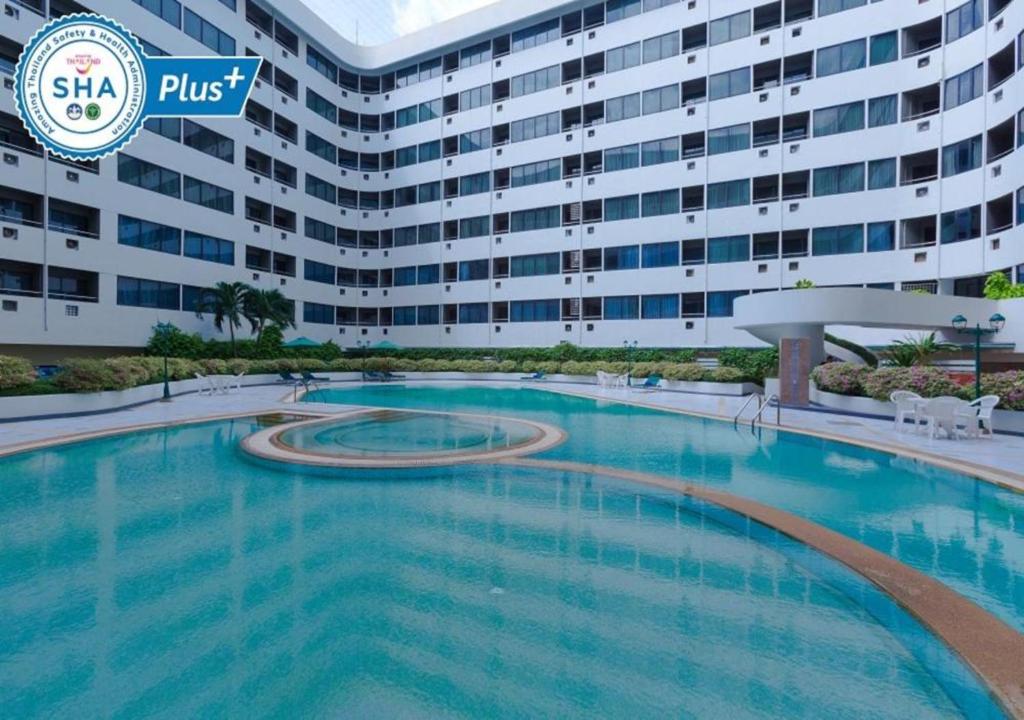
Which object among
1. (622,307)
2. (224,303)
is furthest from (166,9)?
(622,307)

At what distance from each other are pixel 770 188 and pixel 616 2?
585 inches

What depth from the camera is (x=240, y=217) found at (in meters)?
32.3

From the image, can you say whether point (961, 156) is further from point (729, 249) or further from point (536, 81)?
point (536, 81)

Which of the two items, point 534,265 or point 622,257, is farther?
point 534,265

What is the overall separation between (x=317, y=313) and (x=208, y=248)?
895 centimetres

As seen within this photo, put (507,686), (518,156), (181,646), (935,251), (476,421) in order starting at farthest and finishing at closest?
(518,156) → (935,251) → (476,421) → (181,646) → (507,686)

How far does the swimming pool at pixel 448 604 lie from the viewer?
137 inches

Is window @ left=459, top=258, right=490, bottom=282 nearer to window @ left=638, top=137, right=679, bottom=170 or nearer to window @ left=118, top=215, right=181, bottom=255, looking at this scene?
window @ left=638, top=137, right=679, bottom=170

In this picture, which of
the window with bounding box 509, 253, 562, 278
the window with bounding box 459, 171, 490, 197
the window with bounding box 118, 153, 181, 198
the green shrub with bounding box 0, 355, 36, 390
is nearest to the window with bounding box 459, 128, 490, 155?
the window with bounding box 459, 171, 490, 197

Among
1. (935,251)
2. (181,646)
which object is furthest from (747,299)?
(181,646)

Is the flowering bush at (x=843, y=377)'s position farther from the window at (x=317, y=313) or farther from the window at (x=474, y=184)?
the window at (x=317, y=313)

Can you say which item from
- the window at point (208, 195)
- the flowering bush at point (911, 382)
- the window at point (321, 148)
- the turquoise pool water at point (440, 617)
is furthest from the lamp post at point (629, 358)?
the window at point (321, 148)

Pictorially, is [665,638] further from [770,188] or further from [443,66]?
[443,66]

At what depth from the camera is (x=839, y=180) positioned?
27.9 metres
